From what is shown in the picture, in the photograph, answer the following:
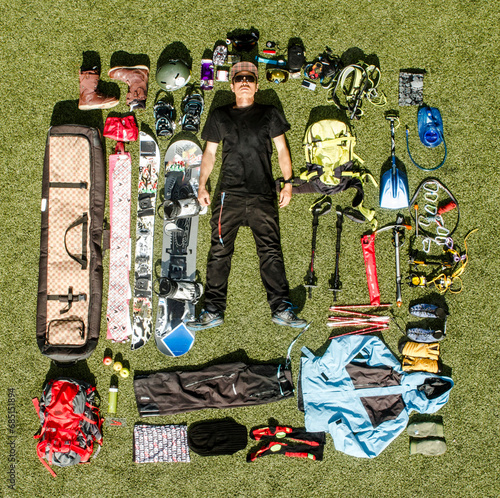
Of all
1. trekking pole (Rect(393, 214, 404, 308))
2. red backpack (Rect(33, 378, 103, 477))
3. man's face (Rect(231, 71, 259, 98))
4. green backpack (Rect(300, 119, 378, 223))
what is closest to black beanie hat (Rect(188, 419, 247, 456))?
red backpack (Rect(33, 378, 103, 477))

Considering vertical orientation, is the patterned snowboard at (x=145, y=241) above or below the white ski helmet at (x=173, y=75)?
below

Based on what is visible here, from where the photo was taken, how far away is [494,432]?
5672 mm

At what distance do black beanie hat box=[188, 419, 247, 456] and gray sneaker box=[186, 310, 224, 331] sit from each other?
62.4 inches

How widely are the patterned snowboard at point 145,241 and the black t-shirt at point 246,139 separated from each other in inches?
39.2

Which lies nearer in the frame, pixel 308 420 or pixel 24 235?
pixel 308 420

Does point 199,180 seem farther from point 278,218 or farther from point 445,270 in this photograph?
point 445,270

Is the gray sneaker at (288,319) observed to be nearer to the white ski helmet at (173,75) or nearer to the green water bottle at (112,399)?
the green water bottle at (112,399)

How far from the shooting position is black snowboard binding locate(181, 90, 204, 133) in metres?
5.68

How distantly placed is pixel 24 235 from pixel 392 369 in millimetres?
6205

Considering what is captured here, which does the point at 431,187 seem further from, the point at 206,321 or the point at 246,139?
the point at 206,321

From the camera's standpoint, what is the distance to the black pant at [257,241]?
546 cm

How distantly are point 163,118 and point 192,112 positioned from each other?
0.46m

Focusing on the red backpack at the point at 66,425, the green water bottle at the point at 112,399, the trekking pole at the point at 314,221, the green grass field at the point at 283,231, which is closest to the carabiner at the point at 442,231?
the green grass field at the point at 283,231

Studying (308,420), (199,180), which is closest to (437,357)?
(308,420)
